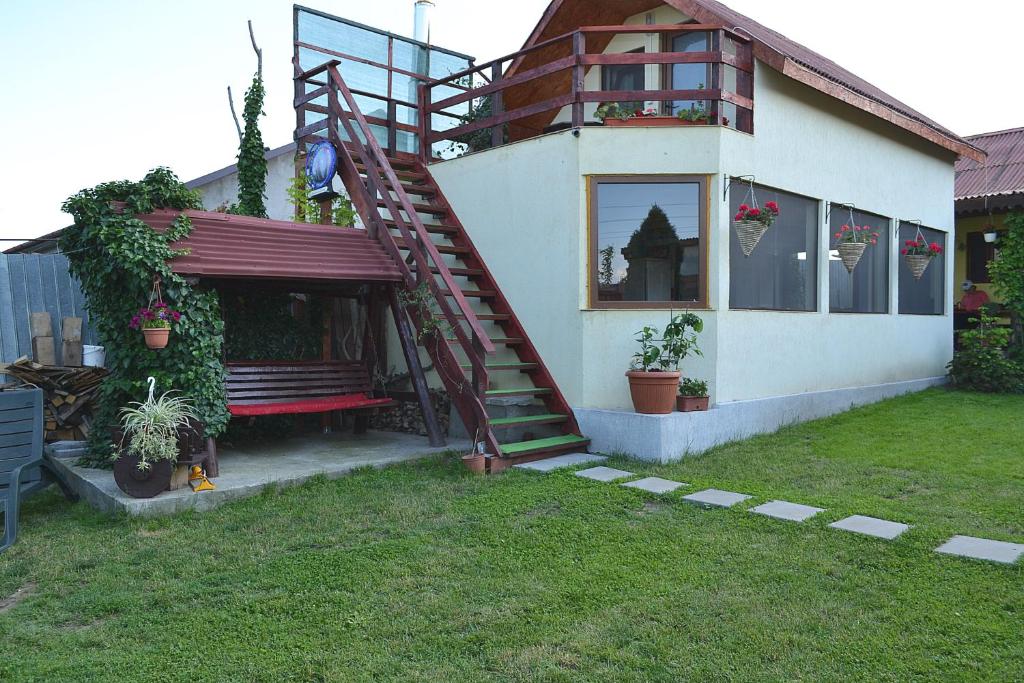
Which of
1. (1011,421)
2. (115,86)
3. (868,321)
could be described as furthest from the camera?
(115,86)

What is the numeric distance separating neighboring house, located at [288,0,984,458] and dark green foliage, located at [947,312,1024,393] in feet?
4.59

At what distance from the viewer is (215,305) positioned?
20.8 feet

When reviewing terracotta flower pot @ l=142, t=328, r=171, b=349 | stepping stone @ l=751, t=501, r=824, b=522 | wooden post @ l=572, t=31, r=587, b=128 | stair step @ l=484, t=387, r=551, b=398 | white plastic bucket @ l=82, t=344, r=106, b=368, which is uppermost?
wooden post @ l=572, t=31, r=587, b=128

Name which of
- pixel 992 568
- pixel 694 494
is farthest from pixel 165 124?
pixel 992 568

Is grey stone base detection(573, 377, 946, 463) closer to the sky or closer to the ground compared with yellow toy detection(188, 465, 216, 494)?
closer to the sky

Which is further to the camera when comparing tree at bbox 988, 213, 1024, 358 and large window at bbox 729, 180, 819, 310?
tree at bbox 988, 213, 1024, 358

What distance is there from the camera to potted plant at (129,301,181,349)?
581 centimetres

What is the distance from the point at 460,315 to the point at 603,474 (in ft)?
8.30

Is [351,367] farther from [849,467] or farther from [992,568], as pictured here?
[992,568]

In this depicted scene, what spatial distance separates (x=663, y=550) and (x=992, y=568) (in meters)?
1.64

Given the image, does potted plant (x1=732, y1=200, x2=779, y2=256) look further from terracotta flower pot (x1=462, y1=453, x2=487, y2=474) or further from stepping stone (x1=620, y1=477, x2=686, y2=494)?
terracotta flower pot (x1=462, y1=453, x2=487, y2=474)

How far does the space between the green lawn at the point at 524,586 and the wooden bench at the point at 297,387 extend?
4.57 ft

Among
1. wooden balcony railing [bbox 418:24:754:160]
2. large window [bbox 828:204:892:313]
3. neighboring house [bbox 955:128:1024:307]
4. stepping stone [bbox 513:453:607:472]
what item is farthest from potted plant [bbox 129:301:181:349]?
neighboring house [bbox 955:128:1024:307]

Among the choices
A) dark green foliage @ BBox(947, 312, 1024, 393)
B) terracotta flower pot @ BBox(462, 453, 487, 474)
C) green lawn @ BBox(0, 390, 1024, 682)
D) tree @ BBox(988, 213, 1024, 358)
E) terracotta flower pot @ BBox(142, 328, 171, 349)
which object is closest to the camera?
green lawn @ BBox(0, 390, 1024, 682)
